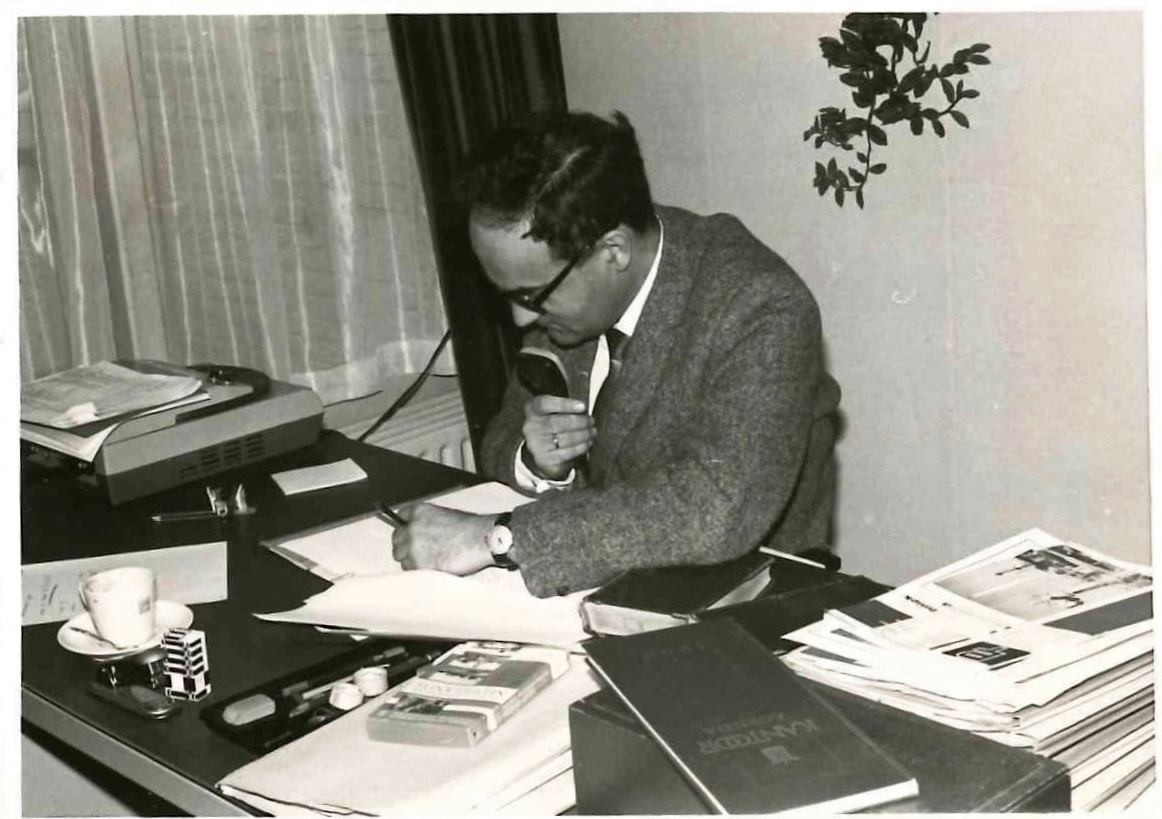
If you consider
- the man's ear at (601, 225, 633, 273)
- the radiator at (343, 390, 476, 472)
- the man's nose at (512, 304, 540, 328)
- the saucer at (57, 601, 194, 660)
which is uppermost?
the man's ear at (601, 225, 633, 273)

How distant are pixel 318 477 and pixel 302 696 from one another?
76cm

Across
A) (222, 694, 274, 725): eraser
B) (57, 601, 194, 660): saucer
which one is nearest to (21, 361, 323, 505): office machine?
(57, 601, 194, 660): saucer

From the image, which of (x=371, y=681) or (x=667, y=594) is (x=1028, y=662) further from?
(x=371, y=681)

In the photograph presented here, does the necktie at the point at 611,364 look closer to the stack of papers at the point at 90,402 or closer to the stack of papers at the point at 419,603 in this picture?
the stack of papers at the point at 419,603

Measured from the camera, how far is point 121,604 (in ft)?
4.73

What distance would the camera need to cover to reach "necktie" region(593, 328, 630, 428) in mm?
1934

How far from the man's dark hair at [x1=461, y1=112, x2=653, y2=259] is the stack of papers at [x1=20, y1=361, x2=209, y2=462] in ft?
2.07

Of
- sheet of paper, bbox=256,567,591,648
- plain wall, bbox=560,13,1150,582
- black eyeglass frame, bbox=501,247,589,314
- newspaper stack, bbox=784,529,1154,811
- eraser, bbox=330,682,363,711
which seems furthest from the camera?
plain wall, bbox=560,13,1150,582

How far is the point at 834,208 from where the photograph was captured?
102 inches

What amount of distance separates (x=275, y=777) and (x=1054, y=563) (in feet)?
2.50

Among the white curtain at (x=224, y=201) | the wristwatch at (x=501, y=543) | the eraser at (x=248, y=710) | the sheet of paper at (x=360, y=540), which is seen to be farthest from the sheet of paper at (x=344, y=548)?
the white curtain at (x=224, y=201)

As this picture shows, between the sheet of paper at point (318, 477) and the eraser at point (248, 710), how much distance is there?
28.4 inches

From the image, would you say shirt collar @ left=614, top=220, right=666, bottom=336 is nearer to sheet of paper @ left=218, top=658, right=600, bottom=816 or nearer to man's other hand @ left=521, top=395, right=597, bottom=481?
man's other hand @ left=521, top=395, right=597, bottom=481

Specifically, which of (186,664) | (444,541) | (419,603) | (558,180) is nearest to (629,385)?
(558,180)
